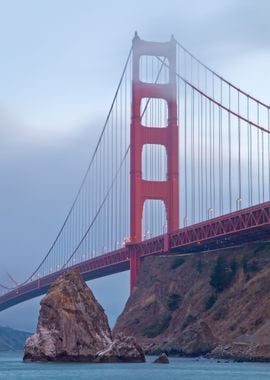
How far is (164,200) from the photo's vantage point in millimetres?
101688

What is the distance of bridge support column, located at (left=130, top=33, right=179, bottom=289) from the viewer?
10156 centimetres

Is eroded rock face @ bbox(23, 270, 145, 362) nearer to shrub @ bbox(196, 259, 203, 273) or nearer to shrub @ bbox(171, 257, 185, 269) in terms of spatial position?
shrub @ bbox(196, 259, 203, 273)

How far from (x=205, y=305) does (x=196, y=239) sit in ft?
16.6

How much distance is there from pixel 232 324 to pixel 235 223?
7468mm

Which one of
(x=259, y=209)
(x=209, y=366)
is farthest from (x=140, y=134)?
(x=209, y=366)

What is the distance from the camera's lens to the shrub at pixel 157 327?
3780 inches

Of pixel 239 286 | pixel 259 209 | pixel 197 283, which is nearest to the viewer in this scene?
pixel 259 209

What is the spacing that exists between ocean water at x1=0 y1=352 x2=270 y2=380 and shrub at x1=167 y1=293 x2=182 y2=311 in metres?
26.4

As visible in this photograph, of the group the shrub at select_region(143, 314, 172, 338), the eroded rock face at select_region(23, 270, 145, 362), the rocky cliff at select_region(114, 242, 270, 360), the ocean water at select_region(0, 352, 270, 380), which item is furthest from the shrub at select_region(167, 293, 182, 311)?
the eroded rock face at select_region(23, 270, 145, 362)

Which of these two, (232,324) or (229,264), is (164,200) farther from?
(232,324)

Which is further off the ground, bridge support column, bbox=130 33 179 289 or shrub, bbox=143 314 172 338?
bridge support column, bbox=130 33 179 289

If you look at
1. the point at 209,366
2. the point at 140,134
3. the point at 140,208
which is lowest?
the point at 209,366

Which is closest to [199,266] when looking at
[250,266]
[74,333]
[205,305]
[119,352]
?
[205,305]

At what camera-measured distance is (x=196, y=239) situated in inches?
3703
